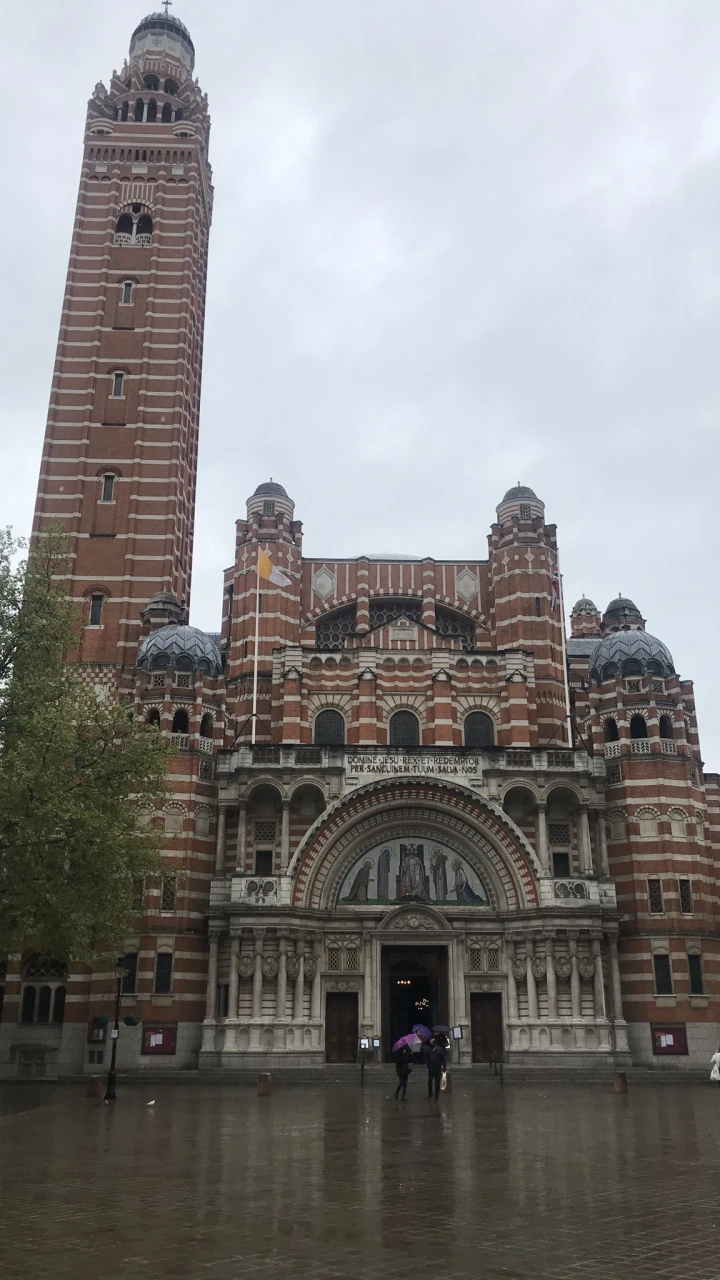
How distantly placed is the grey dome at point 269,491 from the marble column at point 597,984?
28607 millimetres

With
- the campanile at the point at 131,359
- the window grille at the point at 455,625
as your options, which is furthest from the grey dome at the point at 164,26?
the window grille at the point at 455,625

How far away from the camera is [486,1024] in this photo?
44469mm

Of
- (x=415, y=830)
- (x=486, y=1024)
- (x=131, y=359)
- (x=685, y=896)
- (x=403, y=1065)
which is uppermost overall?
(x=131, y=359)

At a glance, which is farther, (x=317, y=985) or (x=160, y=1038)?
(x=317, y=985)

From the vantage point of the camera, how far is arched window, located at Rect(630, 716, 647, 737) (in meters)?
49.0

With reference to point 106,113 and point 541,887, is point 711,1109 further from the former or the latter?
point 106,113

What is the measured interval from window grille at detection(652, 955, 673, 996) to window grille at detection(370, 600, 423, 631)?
21436mm

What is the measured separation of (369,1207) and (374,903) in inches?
1332

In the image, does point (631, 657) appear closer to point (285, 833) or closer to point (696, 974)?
point (696, 974)

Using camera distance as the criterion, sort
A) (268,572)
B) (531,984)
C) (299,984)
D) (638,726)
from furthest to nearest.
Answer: (268,572), (638,726), (531,984), (299,984)

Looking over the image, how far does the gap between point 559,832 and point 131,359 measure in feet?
121

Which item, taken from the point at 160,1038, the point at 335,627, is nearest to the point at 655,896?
the point at 335,627

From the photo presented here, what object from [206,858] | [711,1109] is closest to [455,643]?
[206,858]

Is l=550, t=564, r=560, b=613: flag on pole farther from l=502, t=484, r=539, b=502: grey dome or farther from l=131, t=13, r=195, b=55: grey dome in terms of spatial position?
l=131, t=13, r=195, b=55: grey dome
